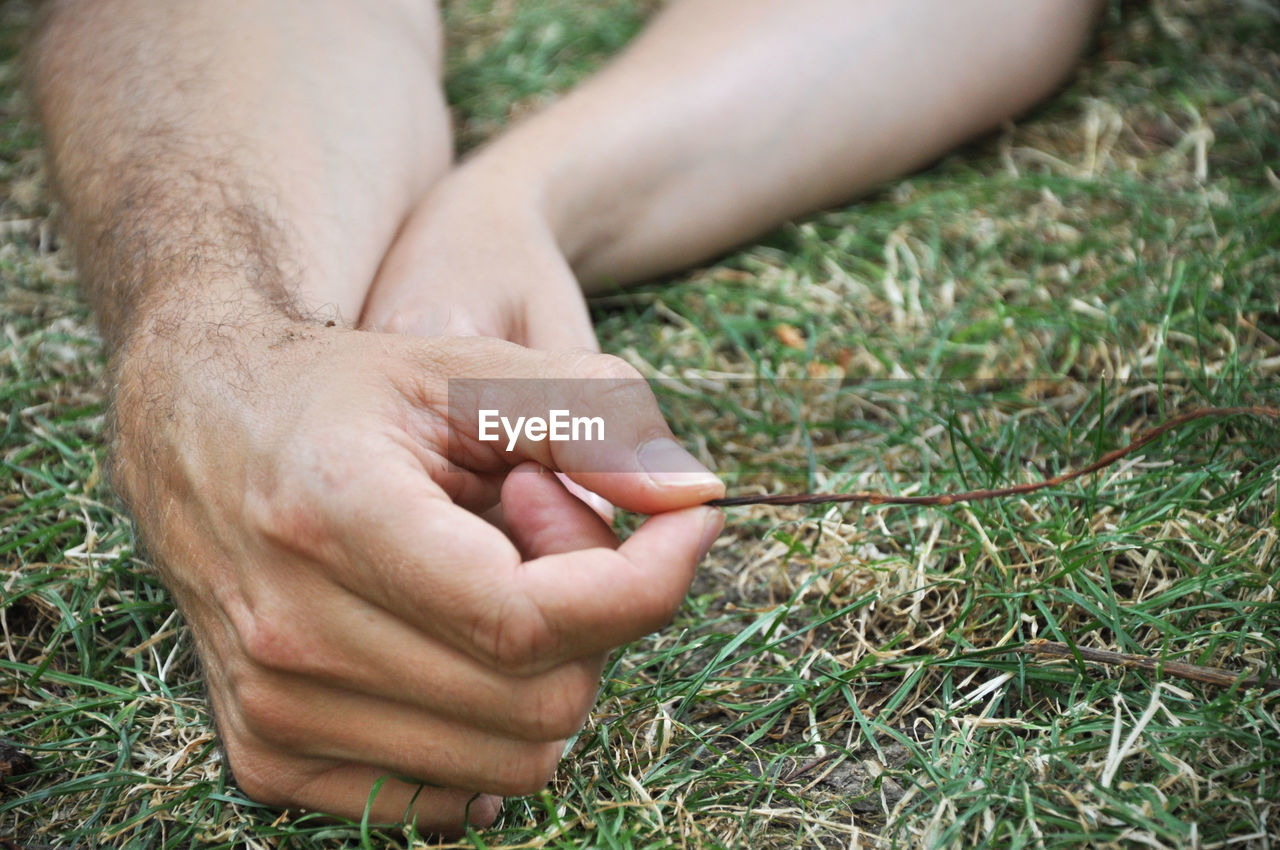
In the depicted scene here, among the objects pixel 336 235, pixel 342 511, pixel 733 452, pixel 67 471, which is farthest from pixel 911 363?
pixel 67 471

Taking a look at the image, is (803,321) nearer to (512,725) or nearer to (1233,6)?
(512,725)

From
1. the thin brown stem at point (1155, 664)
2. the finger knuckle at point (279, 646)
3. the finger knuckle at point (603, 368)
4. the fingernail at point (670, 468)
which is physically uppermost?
the finger knuckle at point (603, 368)

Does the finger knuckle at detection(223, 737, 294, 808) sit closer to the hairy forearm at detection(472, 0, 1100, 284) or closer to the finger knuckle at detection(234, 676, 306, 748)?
the finger knuckle at detection(234, 676, 306, 748)

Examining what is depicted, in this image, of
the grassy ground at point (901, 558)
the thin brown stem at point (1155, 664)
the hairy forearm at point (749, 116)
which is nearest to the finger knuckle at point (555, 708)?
the grassy ground at point (901, 558)

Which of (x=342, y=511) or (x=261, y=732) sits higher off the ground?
(x=342, y=511)

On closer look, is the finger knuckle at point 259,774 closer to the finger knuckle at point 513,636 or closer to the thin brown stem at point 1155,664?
the finger knuckle at point 513,636

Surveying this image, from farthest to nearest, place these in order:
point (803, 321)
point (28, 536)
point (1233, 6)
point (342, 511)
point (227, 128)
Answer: point (1233, 6) < point (803, 321) < point (227, 128) < point (28, 536) < point (342, 511)

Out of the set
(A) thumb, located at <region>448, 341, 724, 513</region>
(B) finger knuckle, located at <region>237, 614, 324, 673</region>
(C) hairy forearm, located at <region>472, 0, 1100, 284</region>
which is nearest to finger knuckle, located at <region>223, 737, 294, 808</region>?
(B) finger knuckle, located at <region>237, 614, 324, 673</region>
